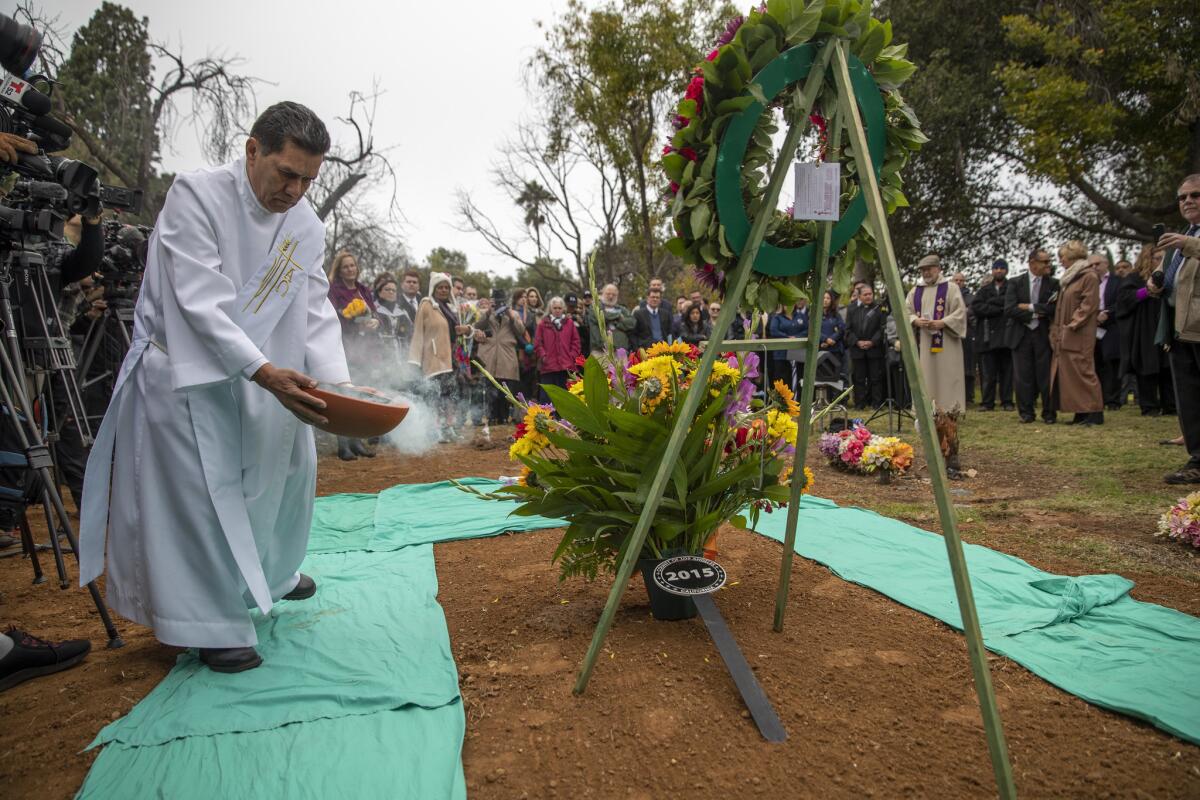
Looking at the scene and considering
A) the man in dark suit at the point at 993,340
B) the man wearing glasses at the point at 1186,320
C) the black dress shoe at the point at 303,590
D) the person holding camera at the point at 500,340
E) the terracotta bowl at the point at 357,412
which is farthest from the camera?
the man in dark suit at the point at 993,340

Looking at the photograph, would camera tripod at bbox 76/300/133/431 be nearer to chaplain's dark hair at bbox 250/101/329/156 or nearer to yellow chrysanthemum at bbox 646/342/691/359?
chaplain's dark hair at bbox 250/101/329/156

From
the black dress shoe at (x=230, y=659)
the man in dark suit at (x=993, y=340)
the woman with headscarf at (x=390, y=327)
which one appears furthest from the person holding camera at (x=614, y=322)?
the black dress shoe at (x=230, y=659)

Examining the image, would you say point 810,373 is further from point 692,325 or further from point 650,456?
point 692,325

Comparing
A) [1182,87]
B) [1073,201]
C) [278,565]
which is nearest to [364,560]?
[278,565]

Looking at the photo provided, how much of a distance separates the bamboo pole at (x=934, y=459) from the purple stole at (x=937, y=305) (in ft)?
18.0

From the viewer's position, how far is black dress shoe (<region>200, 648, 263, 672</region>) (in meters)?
2.51

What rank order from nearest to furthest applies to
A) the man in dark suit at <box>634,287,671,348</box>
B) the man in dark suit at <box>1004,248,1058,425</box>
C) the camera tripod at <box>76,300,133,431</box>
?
the camera tripod at <box>76,300,133,431</box> → the man in dark suit at <box>1004,248,1058,425</box> → the man in dark suit at <box>634,287,671,348</box>

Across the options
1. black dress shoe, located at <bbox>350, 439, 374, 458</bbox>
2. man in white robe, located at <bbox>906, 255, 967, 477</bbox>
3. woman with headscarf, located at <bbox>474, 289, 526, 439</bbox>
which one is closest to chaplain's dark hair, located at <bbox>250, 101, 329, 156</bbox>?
man in white robe, located at <bbox>906, 255, 967, 477</bbox>

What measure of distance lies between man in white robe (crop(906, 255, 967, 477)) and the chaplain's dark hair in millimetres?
5623

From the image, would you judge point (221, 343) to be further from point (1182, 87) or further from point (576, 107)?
point (576, 107)

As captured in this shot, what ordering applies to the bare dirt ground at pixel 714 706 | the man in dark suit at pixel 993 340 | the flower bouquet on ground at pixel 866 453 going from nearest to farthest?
the bare dirt ground at pixel 714 706
the flower bouquet on ground at pixel 866 453
the man in dark suit at pixel 993 340

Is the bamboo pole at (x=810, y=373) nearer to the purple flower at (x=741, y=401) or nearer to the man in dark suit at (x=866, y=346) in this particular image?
the purple flower at (x=741, y=401)

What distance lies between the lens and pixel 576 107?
18406 millimetres

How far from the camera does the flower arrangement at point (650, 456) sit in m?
2.61
